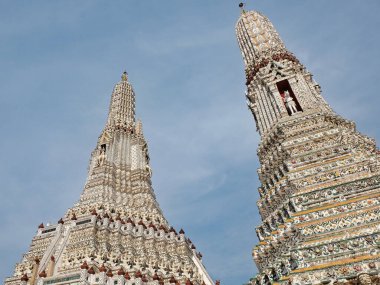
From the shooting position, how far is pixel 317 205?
11.3 metres

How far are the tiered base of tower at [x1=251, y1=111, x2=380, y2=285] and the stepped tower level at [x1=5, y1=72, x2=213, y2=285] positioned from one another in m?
6.79

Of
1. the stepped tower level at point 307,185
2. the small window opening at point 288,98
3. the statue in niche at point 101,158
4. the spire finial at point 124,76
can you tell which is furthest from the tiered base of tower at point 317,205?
the spire finial at point 124,76

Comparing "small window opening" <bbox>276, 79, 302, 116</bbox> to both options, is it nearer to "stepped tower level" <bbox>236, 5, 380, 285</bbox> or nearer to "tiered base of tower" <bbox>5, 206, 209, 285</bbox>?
"stepped tower level" <bbox>236, 5, 380, 285</bbox>

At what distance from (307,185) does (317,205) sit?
1273 mm

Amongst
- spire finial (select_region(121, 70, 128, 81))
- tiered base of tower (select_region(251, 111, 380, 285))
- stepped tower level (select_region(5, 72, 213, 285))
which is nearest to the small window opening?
tiered base of tower (select_region(251, 111, 380, 285))

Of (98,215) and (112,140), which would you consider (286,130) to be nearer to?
(98,215)

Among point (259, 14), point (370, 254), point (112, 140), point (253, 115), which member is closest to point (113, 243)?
point (253, 115)

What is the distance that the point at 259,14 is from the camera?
25.4m

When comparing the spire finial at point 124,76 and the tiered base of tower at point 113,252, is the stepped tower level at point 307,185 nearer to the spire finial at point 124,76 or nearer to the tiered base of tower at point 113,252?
the tiered base of tower at point 113,252

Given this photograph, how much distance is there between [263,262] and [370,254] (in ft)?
13.9

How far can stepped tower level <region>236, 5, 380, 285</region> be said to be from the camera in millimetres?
8875

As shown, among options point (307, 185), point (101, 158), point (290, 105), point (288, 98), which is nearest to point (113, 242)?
point (101, 158)

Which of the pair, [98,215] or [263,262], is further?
[98,215]

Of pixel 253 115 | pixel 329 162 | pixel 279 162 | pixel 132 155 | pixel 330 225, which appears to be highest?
pixel 132 155
